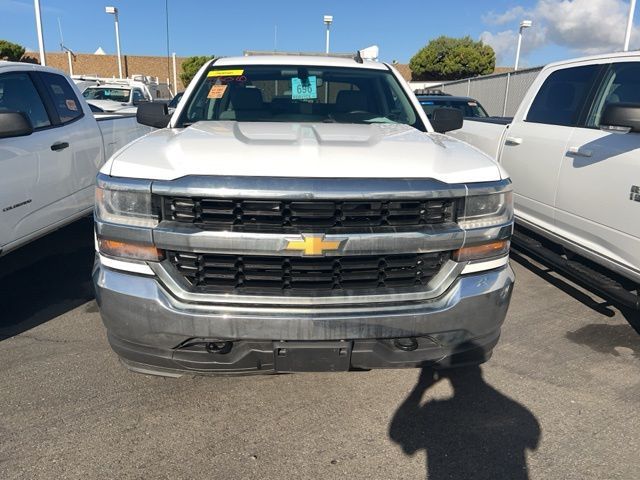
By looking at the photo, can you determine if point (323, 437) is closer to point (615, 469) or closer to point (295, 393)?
point (295, 393)

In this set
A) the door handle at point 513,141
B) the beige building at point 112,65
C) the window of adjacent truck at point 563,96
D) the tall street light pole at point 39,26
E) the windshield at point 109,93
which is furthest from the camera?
the beige building at point 112,65

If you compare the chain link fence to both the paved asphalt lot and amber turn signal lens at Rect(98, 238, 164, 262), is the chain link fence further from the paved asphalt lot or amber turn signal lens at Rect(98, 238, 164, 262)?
amber turn signal lens at Rect(98, 238, 164, 262)

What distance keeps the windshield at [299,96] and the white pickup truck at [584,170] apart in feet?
4.49

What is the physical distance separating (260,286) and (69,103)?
4.03m

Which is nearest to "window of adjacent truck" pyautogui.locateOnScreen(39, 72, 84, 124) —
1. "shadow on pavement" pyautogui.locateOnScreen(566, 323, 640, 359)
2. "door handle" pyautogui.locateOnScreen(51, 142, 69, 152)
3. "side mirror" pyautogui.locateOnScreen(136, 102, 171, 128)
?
"door handle" pyautogui.locateOnScreen(51, 142, 69, 152)

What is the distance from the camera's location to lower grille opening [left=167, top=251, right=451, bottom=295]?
230 centimetres

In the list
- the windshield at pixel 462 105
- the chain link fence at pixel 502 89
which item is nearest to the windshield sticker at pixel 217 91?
the windshield at pixel 462 105

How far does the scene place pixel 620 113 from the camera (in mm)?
3207

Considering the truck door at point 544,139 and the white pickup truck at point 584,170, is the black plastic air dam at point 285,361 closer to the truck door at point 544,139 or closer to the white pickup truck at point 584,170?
the white pickup truck at point 584,170

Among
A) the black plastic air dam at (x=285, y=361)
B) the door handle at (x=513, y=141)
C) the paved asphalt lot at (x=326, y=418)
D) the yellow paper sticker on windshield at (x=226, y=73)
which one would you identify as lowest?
the paved asphalt lot at (x=326, y=418)

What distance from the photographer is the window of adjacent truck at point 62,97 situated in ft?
16.2

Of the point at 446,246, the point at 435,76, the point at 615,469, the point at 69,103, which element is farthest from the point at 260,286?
the point at 435,76

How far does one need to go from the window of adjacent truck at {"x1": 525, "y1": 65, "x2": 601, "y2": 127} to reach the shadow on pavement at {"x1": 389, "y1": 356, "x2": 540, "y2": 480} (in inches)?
103

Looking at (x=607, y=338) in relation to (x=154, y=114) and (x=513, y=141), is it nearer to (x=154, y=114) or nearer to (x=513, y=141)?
(x=513, y=141)
